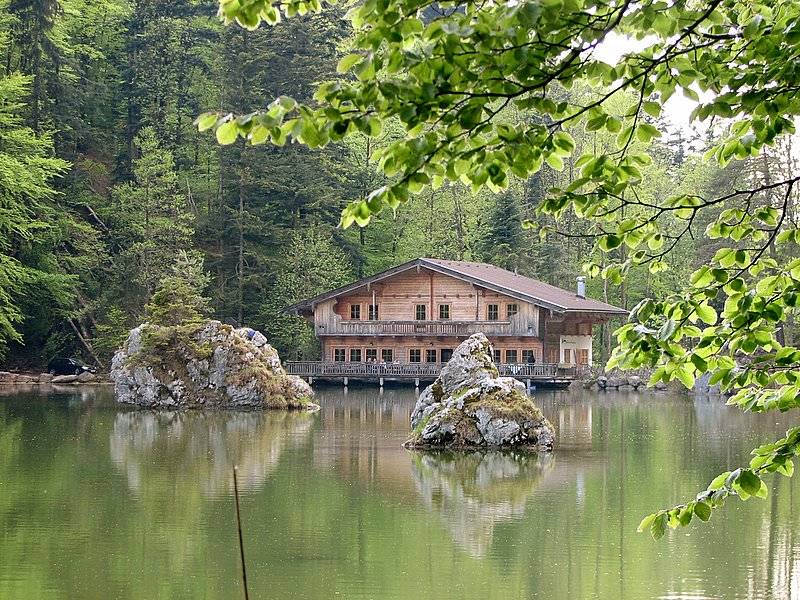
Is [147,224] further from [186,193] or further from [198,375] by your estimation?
[198,375]

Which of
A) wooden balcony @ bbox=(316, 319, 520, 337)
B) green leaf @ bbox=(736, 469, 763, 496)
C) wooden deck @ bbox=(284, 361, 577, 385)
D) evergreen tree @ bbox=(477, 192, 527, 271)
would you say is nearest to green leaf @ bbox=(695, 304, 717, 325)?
green leaf @ bbox=(736, 469, 763, 496)

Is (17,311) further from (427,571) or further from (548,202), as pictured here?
(548,202)

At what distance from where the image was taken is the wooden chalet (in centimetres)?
4728

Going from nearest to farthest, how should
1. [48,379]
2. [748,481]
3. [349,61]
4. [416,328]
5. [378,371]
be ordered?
[349,61] < [748,481] < [48,379] < [378,371] < [416,328]

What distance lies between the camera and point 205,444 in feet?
72.3

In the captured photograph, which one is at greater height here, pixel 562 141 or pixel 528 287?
pixel 528 287

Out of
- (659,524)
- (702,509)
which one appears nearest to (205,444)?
(659,524)

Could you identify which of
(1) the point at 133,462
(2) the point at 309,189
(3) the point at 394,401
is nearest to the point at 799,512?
(1) the point at 133,462

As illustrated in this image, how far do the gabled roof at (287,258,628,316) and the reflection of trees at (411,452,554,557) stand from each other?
86.5 feet

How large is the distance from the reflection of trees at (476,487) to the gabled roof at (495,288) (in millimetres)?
26364

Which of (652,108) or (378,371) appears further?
(378,371)

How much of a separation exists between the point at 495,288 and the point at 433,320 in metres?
3.51

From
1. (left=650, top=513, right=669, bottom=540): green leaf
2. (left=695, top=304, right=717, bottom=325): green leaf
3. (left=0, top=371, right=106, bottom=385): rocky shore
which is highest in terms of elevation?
(left=695, top=304, right=717, bottom=325): green leaf

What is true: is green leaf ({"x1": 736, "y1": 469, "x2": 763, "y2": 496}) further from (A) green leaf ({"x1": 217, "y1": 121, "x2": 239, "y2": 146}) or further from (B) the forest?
→ (B) the forest
